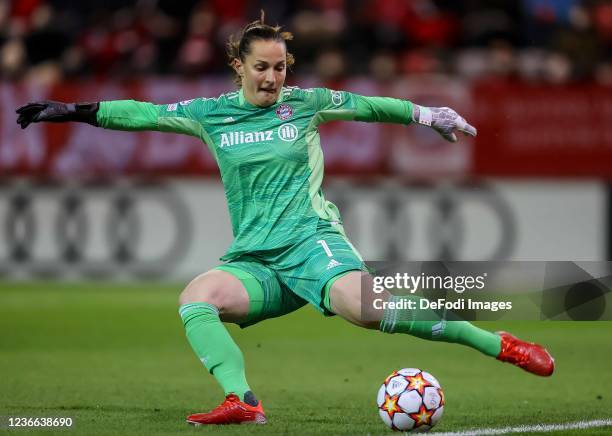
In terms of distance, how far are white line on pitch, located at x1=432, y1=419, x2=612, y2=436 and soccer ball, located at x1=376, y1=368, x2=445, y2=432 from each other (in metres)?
0.12

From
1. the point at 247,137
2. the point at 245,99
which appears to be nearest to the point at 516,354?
the point at 247,137

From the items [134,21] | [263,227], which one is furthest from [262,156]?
[134,21]

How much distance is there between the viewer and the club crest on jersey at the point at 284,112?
23.5 ft

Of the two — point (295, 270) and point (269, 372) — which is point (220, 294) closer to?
point (295, 270)

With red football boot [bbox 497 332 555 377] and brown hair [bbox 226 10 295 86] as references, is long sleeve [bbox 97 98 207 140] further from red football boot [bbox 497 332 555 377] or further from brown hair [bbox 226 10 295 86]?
red football boot [bbox 497 332 555 377]

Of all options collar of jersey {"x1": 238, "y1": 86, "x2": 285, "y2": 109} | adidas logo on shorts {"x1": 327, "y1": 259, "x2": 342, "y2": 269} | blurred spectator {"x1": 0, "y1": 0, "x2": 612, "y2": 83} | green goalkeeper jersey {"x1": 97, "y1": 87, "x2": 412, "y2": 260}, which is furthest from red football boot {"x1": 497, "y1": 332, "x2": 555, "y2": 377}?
blurred spectator {"x1": 0, "y1": 0, "x2": 612, "y2": 83}

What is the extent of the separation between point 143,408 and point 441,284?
1.94 metres

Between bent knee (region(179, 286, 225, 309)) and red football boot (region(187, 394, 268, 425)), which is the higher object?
bent knee (region(179, 286, 225, 309))

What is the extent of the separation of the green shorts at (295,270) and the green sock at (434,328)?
1.14 feet

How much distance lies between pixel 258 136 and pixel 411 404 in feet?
5.86

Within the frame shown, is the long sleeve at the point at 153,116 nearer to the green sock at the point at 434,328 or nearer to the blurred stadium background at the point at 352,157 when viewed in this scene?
the green sock at the point at 434,328

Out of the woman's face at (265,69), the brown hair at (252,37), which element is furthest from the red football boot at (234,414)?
the brown hair at (252,37)

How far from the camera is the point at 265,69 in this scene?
7008 millimetres

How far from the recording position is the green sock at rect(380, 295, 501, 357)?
669cm
